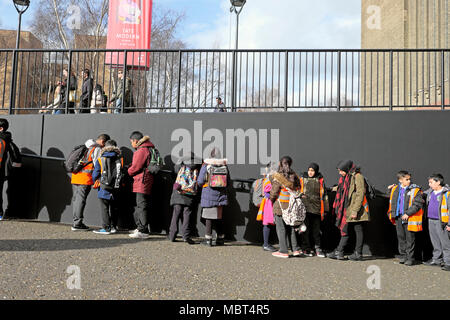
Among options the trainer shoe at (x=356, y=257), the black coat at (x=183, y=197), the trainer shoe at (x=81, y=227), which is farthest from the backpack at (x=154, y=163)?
the trainer shoe at (x=356, y=257)

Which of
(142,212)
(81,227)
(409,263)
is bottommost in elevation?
(409,263)

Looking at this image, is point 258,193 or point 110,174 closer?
point 258,193

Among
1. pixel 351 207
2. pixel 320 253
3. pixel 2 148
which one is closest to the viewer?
pixel 351 207

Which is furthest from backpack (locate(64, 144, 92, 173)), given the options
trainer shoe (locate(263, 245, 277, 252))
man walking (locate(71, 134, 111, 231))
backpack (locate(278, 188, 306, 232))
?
backpack (locate(278, 188, 306, 232))

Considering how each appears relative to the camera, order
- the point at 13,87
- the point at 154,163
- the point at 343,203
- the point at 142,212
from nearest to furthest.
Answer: the point at 343,203, the point at 142,212, the point at 154,163, the point at 13,87

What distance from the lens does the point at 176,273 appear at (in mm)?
5387

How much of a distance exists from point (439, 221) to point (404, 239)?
70 cm

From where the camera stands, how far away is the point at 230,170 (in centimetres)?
878

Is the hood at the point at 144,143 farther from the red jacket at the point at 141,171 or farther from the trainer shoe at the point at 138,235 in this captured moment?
the trainer shoe at the point at 138,235

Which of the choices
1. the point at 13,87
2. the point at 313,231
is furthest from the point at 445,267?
the point at 13,87

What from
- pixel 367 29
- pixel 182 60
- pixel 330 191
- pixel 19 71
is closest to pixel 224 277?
pixel 330 191

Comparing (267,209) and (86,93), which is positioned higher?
(86,93)

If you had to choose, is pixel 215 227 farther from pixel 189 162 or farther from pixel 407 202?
pixel 407 202
